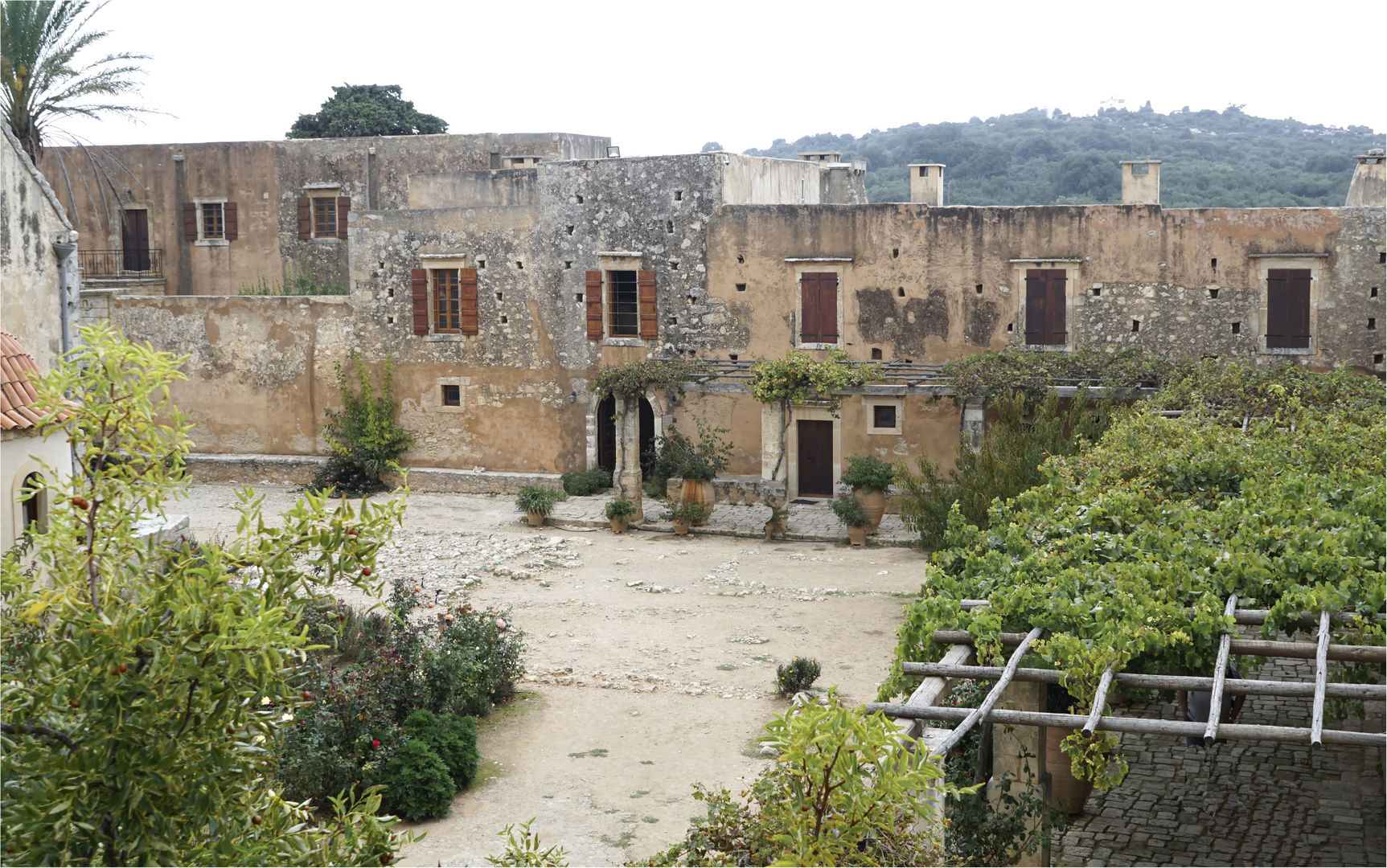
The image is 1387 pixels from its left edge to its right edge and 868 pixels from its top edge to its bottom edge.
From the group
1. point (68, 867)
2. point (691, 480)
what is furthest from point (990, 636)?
point (691, 480)

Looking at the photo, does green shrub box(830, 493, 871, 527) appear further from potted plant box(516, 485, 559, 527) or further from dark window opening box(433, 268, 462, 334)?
dark window opening box(433, 268, 462, 334)

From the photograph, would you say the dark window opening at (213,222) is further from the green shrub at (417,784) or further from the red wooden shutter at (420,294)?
the green shrub at (417,784)

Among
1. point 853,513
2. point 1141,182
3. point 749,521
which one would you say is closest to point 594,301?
point 749,521

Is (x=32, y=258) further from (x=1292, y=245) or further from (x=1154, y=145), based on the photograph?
(x=1154, y=145)

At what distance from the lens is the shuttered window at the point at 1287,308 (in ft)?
65.7

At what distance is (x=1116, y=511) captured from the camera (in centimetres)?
927

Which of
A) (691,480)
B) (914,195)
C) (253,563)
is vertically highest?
(914,195)

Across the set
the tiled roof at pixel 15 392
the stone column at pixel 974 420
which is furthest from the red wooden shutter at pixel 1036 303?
the tiled roof at pixel 15 392

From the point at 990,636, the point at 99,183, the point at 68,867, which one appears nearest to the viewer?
the point at 68,867

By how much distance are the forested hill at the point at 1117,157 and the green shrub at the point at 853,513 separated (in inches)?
951

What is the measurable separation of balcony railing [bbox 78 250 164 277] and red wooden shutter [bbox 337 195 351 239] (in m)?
4.43

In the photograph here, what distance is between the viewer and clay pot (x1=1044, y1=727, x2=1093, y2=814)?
9992mm

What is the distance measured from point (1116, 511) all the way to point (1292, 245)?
12.9 meters

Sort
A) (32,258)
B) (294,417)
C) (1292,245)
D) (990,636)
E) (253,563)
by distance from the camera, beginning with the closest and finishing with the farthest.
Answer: (253,563), (990,636), (32,258), (1292,245), (294,417)
